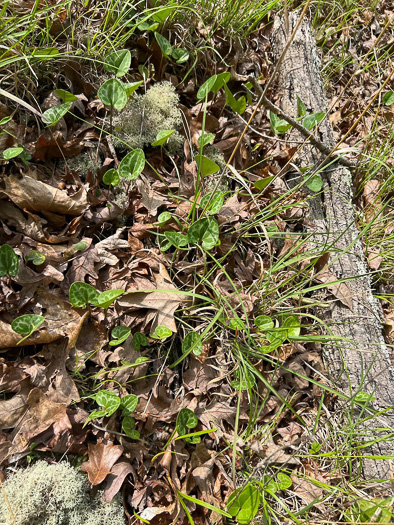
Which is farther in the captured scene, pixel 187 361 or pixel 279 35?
pixel 279 35

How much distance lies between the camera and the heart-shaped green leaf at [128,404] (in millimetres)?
1311

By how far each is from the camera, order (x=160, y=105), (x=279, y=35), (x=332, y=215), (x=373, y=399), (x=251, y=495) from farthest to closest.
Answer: (x=279, y=35)
(x=332, y=215)
(x=160, y=105)
(x=373, y=399)
(x=251, y=495)

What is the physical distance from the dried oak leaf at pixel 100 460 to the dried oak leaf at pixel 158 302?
48 cm

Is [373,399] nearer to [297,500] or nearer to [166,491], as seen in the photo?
[297,500]

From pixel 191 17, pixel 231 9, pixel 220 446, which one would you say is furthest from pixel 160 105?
pixel 220 446

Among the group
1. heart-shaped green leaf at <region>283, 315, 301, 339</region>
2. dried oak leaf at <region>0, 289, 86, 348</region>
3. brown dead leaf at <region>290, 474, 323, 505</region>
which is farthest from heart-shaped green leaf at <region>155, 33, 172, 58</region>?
brown dead leaf at <region>290, 474, 323, 505</region>

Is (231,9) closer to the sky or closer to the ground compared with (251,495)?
closer to the sky

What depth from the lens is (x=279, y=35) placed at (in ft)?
7.36

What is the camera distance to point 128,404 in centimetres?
132

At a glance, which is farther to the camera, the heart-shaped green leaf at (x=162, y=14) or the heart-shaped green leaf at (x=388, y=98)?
the heart-shaped green leaf at (x=388, y=98)

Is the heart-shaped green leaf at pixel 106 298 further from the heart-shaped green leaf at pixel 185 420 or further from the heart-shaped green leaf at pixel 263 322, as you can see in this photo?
the heart-shaped green leaf at pixel 263 322

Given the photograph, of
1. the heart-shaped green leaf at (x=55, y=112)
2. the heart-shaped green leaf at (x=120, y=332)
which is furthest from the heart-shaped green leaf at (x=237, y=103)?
the heart-shaped green leaf at (x=120, y=332)

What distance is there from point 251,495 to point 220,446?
240 mm

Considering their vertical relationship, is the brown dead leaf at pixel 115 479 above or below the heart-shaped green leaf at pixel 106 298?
below
